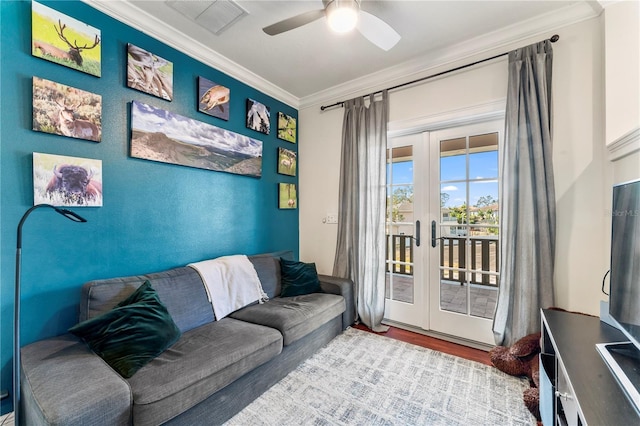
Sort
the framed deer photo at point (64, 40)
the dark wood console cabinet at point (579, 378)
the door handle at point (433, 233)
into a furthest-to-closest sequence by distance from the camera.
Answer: the door handle at point (433, 233)
the framed deer photo at point (64, 40)
the dark wood console cabinet at point (579, 378)

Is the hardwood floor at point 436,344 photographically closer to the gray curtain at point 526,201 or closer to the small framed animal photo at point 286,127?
the gray curtain at point 526,201

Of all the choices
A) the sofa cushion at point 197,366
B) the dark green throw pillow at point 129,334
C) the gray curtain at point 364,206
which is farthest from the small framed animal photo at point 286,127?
the dark green throw pillow at point 129,334

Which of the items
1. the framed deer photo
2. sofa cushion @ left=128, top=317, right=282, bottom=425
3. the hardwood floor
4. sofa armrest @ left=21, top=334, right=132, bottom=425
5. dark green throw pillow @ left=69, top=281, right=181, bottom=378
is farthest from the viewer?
the hardwood floor

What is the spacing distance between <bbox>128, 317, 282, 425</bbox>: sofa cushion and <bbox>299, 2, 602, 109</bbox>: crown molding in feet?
9.05

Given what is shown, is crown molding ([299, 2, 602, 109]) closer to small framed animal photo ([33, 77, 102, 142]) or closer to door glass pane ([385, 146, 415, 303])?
door glass pane ([385, 146, 415, 303])

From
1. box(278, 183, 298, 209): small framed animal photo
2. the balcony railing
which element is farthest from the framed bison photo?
the balcony railing

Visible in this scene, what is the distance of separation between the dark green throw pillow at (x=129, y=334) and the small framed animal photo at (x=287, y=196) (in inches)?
77.9

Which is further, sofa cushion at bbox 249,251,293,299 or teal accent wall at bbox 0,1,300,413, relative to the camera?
sofa cushion at bbox 249,251,293,299

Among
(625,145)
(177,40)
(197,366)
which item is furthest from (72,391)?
(625,145)

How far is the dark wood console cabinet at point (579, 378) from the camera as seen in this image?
0.86 meters

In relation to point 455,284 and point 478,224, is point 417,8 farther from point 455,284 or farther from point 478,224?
point 455,284

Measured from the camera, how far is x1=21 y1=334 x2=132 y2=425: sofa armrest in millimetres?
1036

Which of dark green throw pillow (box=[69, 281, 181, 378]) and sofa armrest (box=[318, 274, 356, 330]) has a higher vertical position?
dark green throw pillow (box=[69, 281, 181, 378])

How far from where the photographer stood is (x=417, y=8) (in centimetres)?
202
